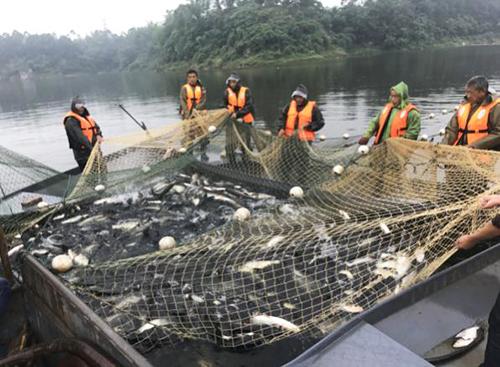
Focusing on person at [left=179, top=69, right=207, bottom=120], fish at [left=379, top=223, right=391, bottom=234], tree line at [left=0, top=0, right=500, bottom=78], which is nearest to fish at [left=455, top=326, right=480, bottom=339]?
fish at [left=379, top=223, right=391, bottom=234]

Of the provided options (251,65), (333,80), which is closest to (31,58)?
(251,65)

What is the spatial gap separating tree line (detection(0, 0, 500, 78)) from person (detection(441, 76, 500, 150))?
5831 cm

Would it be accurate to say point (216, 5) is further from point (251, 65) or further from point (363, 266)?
point (363, 266)

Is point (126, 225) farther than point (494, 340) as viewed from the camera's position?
Yes

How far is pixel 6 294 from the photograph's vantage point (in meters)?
4.04

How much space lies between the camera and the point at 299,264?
14.9 feet

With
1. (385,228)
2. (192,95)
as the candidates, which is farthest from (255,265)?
(192,95)

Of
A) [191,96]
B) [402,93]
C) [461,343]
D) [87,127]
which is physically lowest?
[461,343]

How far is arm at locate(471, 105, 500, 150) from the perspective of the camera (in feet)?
19.4

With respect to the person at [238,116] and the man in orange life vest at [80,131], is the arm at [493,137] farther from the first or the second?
the man in orange life vest at [80,131]

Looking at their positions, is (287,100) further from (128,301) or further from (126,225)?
(128,301)

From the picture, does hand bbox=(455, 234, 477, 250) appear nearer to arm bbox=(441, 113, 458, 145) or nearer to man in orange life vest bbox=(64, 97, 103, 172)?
arm bbox=(441, 113, 458, 145)

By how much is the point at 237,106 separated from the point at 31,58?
117m

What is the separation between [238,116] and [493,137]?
17.9 ft
